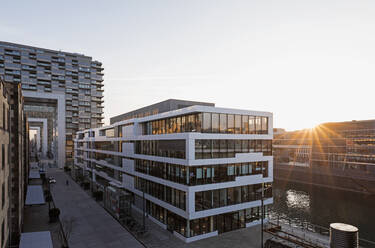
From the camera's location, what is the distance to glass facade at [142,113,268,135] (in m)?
26.7

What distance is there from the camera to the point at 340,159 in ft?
284

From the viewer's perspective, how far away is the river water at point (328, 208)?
37656 mm

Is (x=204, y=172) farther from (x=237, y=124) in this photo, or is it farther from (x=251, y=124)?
(x=251, y=124)

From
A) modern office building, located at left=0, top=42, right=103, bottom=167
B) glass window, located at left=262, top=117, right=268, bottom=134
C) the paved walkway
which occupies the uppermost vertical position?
modern office building, located at left=0, top=42, right=103, bottom=167

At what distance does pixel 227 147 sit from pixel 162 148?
821 centimetres

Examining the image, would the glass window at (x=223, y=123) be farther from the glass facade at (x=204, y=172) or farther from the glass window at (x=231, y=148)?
the glass facade at (x=204, y=172)

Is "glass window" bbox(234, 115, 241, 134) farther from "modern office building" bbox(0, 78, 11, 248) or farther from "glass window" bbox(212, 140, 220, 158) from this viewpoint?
"modern office building" bbox(0, 78, 11, 248)

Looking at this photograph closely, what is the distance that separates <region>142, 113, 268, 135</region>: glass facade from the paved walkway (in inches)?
518

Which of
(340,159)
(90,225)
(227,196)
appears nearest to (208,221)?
(227,196)

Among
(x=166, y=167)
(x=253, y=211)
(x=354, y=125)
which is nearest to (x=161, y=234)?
(x=166, y=167)

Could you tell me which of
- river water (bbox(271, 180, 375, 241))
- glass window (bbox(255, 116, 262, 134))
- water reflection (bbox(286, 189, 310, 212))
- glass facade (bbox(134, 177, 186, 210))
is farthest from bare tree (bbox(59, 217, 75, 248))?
water reflection (bbox(286, 189, 310, 212))

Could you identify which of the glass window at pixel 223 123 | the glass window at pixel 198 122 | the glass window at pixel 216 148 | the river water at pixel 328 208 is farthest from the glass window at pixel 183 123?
the river water at pixel 328 208

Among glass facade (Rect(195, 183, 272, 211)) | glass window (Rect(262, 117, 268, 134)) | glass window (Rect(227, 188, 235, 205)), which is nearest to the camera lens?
glass facade (Rect(195, 183, 272, 211))

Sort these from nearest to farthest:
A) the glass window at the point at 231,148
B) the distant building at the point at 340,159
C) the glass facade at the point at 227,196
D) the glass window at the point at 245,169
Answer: the glass facade at the point at 227,196
the glass window at the point at 231,148
the glass window at the point at 245,169
the distant building at the point at 340,159
